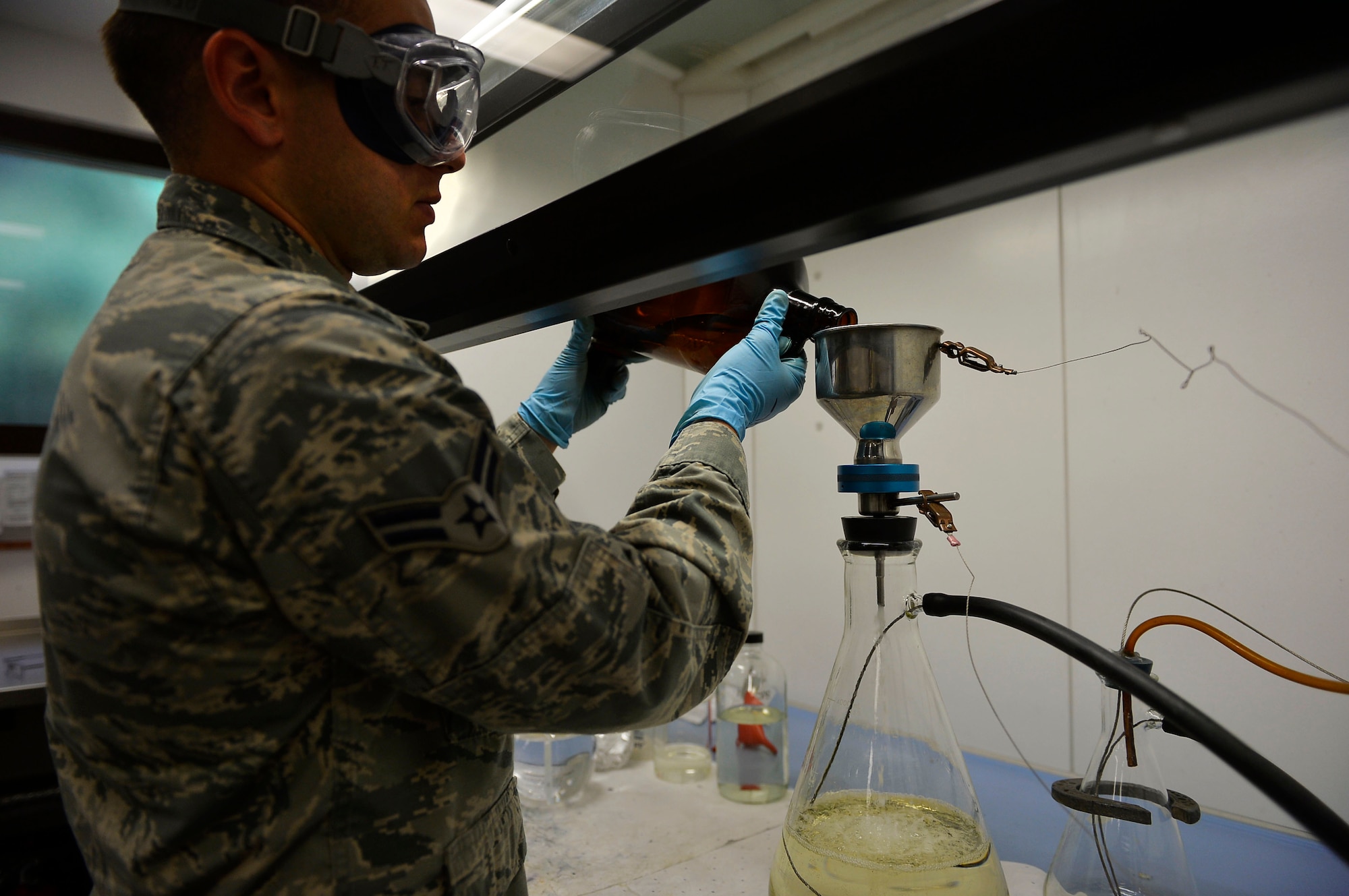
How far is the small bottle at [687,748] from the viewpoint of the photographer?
1420 millimetres

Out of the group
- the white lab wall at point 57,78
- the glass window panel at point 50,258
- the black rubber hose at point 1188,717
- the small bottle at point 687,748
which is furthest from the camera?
the glass window panel at point 50,258

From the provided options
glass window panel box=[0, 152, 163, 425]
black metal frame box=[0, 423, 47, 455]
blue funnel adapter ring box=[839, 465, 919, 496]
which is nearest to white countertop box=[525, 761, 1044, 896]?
blue funnel adapter ring box=[839, 465, 919, 496]

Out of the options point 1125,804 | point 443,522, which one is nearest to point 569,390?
point 443,522

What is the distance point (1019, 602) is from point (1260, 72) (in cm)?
124

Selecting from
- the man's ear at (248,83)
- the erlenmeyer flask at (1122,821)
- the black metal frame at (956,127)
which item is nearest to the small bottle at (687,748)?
the erlenmeyer flask at (1122,821)

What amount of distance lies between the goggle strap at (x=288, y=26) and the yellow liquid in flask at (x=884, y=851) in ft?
2.51

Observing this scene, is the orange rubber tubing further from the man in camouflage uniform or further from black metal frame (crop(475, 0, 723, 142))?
black metal frame (crop(475, 0, 723, 142))

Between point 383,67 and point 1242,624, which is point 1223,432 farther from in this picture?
point 383,67

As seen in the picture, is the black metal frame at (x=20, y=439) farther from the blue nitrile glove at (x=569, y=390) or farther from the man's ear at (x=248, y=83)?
the man's ear at (x=248, y=83)

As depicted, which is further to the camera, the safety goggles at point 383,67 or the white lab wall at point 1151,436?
the white lab wall at point 1151,436

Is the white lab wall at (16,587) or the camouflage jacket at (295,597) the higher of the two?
the camouflage jacket at (295,597)

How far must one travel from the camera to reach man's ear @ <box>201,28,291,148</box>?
58 cm

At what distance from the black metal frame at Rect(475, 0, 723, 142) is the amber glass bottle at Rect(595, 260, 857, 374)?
0.24 m

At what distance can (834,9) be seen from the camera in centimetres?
51
